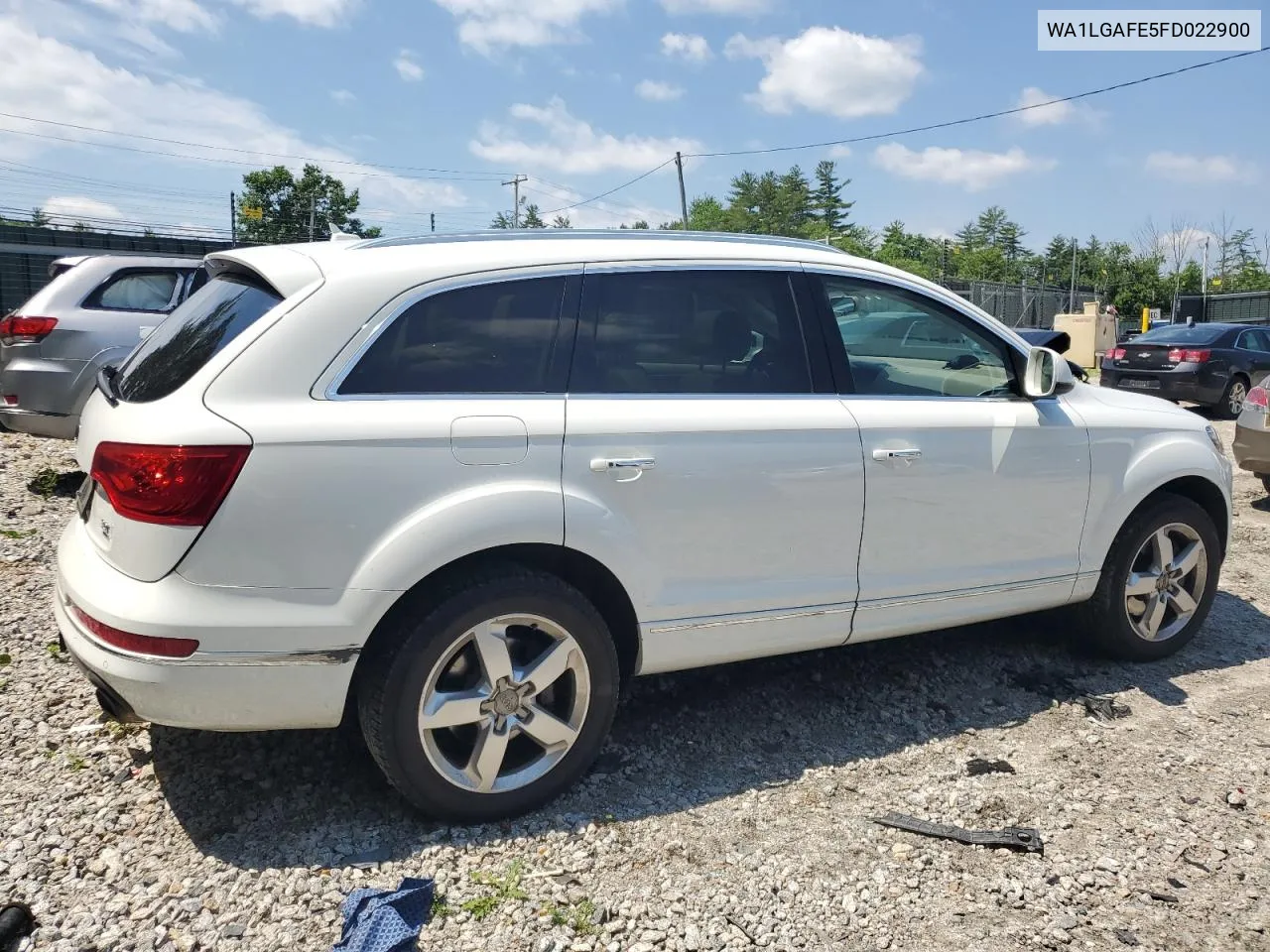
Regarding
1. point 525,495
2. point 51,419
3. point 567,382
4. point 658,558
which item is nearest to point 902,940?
point 658,558

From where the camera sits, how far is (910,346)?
12.9 feet

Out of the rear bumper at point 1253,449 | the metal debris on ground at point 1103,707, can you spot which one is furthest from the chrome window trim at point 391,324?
the rear bumper at point 1253,449

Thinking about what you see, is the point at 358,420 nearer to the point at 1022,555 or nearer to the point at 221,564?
the point at 221,564

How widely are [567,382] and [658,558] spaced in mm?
642

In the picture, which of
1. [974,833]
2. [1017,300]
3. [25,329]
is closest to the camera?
[974,833]

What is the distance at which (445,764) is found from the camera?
115 inches

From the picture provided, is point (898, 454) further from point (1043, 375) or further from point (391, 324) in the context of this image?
point (391, 324)

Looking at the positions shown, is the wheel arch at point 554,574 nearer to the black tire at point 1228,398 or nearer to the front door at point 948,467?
the front door at point 948,467

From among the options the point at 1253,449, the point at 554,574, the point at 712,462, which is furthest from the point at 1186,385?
the point at 554,574

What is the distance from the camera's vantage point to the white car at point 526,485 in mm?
2617

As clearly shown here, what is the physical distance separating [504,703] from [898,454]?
1682 mm

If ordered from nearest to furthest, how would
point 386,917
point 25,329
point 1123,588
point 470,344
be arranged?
point 386,917 < point 470,344 < point 1123,588 < point 25,329

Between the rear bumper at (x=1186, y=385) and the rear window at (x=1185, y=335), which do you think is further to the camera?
the rear window at (x=1185, y=335)

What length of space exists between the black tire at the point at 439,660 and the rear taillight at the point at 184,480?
24.2 inches
